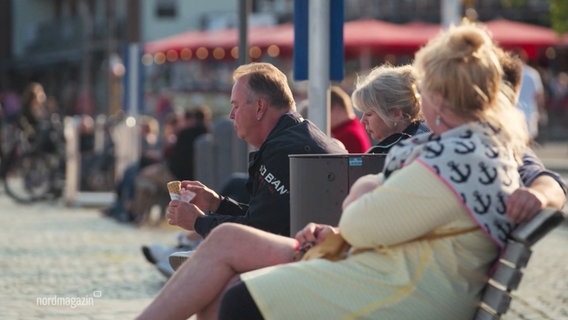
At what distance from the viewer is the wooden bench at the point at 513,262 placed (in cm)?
480

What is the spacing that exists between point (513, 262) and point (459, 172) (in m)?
0.33

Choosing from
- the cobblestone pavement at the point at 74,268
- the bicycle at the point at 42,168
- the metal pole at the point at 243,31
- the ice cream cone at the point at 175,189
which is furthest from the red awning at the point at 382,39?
the ice cream cone at the point at 175,189

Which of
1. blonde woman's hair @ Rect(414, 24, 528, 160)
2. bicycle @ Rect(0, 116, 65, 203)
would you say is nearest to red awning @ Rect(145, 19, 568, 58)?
bicycle @ Rect(0, 116, 65, 203)

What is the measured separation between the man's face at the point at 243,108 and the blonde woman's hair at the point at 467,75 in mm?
1585

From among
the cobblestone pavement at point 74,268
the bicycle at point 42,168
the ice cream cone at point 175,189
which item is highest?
the ice cream cone at point 175,189

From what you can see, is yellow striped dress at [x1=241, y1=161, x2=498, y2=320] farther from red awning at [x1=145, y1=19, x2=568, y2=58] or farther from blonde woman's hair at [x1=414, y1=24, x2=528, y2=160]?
red awning at [x1=145, y1=19, x2=568, y2=58]

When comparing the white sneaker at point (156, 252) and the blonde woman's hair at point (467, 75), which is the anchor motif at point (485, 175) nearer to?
the blonde woman's hair at point (467, 75)

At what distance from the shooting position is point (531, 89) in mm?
15281

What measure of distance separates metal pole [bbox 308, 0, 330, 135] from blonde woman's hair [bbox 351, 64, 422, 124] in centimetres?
211

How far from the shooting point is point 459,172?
16.2 feet

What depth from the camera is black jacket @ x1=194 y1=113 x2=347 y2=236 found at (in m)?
6.28

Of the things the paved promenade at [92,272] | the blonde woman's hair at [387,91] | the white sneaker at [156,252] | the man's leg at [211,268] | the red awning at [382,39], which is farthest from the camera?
the red awning at [382,39]

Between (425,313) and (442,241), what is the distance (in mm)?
232

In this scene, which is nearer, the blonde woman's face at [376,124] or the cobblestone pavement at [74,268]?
the blonde woman's face at [376,124]
